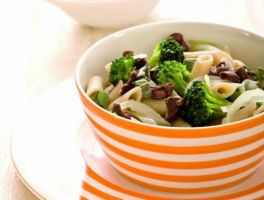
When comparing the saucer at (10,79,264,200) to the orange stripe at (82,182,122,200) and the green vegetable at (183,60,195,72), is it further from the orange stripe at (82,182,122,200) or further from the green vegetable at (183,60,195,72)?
the green vegetable at (183,60,195,72)

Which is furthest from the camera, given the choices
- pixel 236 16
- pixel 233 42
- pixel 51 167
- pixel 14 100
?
pixel 236 16

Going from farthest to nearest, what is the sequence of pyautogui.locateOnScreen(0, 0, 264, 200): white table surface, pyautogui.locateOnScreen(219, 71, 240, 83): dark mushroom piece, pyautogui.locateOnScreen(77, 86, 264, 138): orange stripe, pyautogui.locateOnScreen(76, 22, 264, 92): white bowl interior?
pyautogui.locateOnScreen(0, 0, 264, 200): white table surface < pyautogui.locateOnScreen(76, 22, 264, 92): white bowl interior < pyautogui.locateOnScreen(219, 71, 240, 83): dark mushroom piece < pyautogui.locateOnScreen(77, 86, 264, 138): orange stripe

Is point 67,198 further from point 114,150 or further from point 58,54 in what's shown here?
point 58,54

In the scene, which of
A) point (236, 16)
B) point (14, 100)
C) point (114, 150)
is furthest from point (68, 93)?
point (236, 16)

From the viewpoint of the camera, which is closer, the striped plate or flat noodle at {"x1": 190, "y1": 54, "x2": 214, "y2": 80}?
the striped plate

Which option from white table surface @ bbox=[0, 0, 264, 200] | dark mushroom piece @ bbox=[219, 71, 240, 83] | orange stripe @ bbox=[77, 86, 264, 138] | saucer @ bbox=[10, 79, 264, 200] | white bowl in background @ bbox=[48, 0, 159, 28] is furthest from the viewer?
white bowl in background @ bbox=[48, 0, 159, 28]

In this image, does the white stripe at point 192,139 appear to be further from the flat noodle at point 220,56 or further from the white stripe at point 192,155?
the flat noodle at point 220,56

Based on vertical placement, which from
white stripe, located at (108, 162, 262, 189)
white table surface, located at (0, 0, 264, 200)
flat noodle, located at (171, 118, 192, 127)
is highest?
flat noodle, located at (171, 118, 192, 127)

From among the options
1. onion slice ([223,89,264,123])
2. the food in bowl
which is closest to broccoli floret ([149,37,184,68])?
the food in bowl
